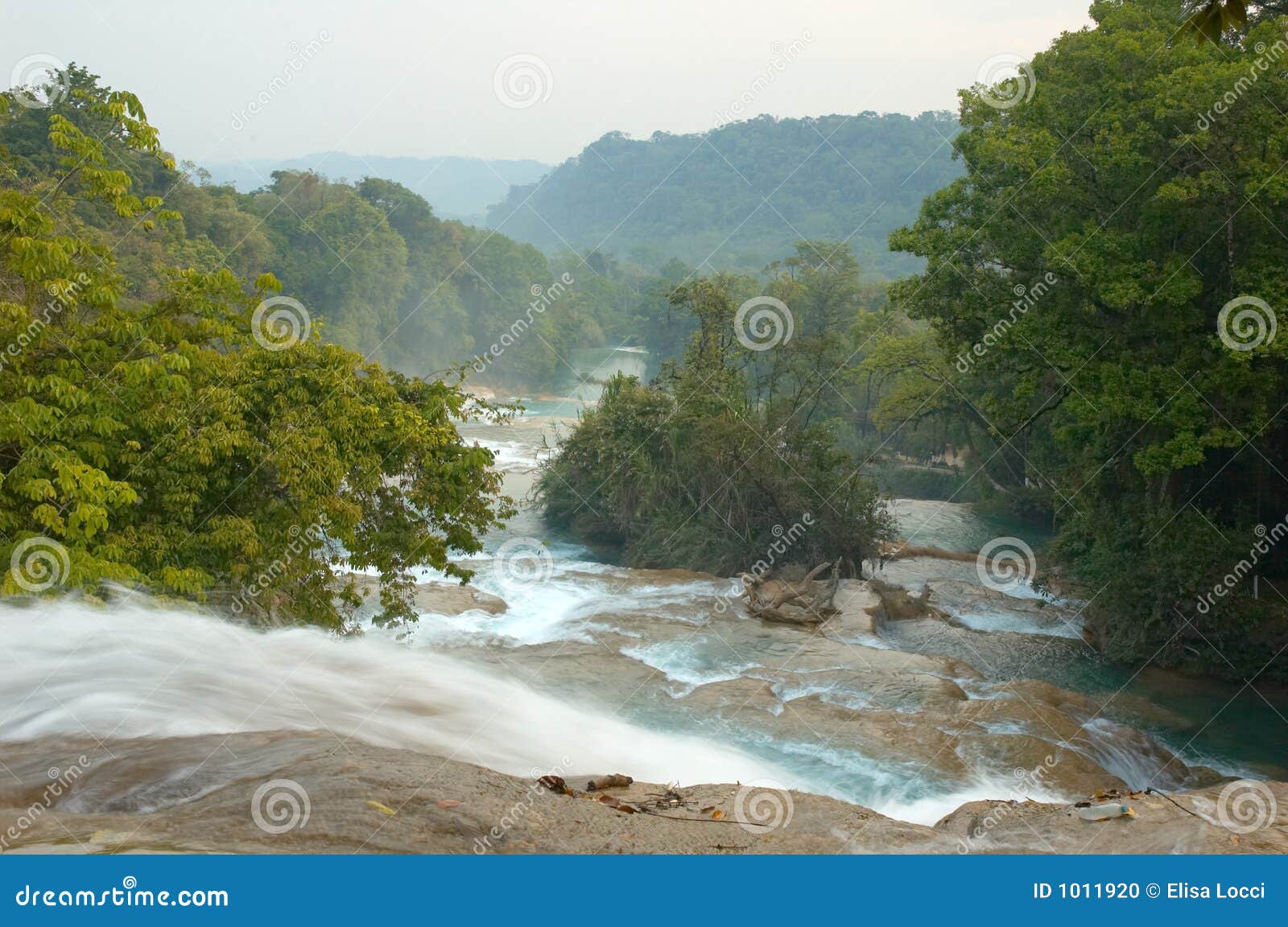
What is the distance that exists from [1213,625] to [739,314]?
43.8 feet

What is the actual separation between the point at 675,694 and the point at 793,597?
6722 mm

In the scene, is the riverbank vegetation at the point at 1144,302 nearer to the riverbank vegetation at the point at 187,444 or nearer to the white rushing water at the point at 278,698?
the white rushing water at the point at 278,698

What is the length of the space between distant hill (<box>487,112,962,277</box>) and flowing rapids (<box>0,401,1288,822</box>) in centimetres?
8870

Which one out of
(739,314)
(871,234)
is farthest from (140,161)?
(871,234)

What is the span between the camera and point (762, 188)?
125 metres

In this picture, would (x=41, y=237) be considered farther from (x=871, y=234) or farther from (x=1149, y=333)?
(x=871, y=234)

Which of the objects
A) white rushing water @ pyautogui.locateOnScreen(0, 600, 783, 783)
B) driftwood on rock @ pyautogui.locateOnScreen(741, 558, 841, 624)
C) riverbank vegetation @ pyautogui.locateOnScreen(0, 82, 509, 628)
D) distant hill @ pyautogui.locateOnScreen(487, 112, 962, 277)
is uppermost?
distant hill @ pyautogui.locateOnScreen(487, 112, 962, 277)

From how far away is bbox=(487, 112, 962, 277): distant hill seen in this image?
114m

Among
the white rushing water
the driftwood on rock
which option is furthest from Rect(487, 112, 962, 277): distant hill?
the white rushing water

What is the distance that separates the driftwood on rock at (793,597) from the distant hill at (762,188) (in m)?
86.3

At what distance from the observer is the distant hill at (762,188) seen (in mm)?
113938

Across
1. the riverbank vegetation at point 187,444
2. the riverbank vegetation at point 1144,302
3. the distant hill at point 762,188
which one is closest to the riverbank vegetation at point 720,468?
the riverbank vegetation at point 1144,302

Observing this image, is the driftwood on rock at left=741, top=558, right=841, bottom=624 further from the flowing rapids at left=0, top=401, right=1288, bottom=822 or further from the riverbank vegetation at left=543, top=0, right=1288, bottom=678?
the riverbank vegetation at left=543, top=0, right=1288, bottom=678

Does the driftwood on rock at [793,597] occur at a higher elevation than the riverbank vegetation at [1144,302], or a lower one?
lower
